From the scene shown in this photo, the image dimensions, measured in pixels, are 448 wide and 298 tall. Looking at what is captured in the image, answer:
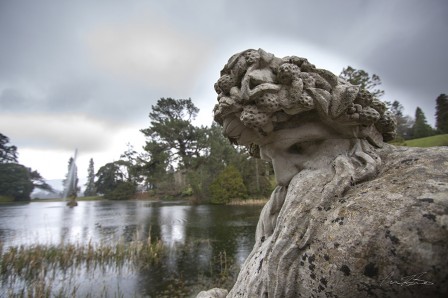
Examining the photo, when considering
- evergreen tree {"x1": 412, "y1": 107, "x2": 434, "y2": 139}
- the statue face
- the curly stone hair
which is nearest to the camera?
the curly stone hair

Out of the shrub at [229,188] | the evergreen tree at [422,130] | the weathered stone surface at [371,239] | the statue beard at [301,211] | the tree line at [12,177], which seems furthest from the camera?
the tree line at [12,177]

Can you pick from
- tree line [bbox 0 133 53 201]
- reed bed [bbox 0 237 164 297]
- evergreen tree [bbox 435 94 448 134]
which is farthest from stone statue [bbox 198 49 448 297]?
tree line [bbox 0 133 53 201]

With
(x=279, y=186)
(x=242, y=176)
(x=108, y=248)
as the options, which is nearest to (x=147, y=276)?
(x=108, y=248)

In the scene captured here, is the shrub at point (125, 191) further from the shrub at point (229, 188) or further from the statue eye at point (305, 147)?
the statue eye at point (305, 147)

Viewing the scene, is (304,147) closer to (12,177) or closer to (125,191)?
Answer: (125,191)

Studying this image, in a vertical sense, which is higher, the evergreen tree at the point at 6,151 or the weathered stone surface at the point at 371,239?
the evergreen tree at the point at 6,151

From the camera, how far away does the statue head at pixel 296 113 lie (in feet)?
5.32

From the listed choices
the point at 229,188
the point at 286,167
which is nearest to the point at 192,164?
the point at 229,188

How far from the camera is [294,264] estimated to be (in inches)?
52.4

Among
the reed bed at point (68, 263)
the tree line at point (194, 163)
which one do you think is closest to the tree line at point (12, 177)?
the tree line at point (194, 163)

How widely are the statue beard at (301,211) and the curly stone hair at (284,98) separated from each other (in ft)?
0.70

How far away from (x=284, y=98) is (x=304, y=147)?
0.42 meters

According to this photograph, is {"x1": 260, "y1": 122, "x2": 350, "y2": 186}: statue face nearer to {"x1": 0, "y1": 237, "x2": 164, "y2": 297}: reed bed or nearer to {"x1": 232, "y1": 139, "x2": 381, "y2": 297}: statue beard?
{"x1": 232, "y1": 139, "x2": 381, "y2": 297}: statue beard

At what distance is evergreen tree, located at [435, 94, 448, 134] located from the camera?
27.5 m
